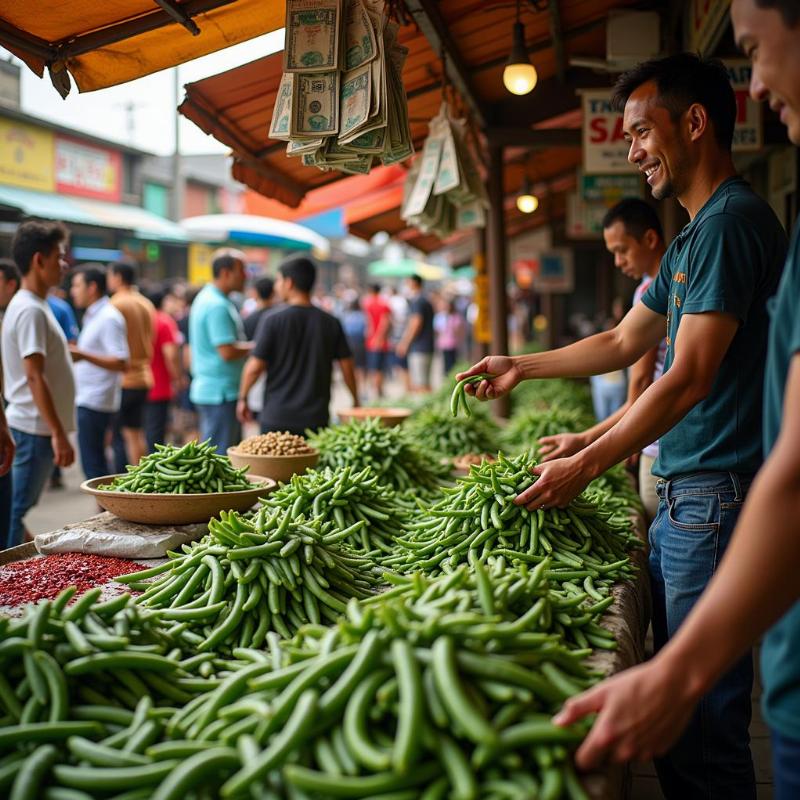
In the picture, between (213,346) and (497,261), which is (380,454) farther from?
(497,261)

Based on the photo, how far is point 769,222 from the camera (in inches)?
105

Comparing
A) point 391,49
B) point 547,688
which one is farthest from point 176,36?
point 547,688

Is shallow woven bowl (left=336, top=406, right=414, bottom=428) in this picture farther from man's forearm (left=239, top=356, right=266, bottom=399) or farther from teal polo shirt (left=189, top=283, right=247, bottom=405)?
teal polo shirt (left=189, top=283, right=247, bottom=405)

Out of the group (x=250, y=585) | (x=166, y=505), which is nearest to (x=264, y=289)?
(x=166, y=505)

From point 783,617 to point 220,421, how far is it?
6.73 m

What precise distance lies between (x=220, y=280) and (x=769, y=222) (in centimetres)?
585

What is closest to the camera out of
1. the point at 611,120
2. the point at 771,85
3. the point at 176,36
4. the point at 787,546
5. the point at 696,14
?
the point at 787,546

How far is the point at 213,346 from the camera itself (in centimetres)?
779

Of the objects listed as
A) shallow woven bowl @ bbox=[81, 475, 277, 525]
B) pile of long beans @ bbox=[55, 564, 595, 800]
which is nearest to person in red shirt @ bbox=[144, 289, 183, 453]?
shallow woven bowl @ bbox=[81, 475, 277, 525]

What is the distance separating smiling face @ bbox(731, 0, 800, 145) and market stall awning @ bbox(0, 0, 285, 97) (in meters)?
2.73

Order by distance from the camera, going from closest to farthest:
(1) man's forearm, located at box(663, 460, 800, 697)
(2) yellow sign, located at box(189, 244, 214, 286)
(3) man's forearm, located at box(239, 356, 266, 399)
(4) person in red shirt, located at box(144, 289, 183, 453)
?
(1) man's forearm, located at box(663, 460, 800, 697) < (3) man's forearm, located at box(239, 356, 266, 399) < (4) person in red shirt, located at box(144, 289, 183, 453) < (2) yellow sign, located at box(189, 244, 214, 286)

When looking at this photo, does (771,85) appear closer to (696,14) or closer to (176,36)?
(176,36)

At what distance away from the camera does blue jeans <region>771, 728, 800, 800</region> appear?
1.62 meters

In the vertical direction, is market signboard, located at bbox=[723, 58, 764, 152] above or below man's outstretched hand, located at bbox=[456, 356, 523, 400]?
above
